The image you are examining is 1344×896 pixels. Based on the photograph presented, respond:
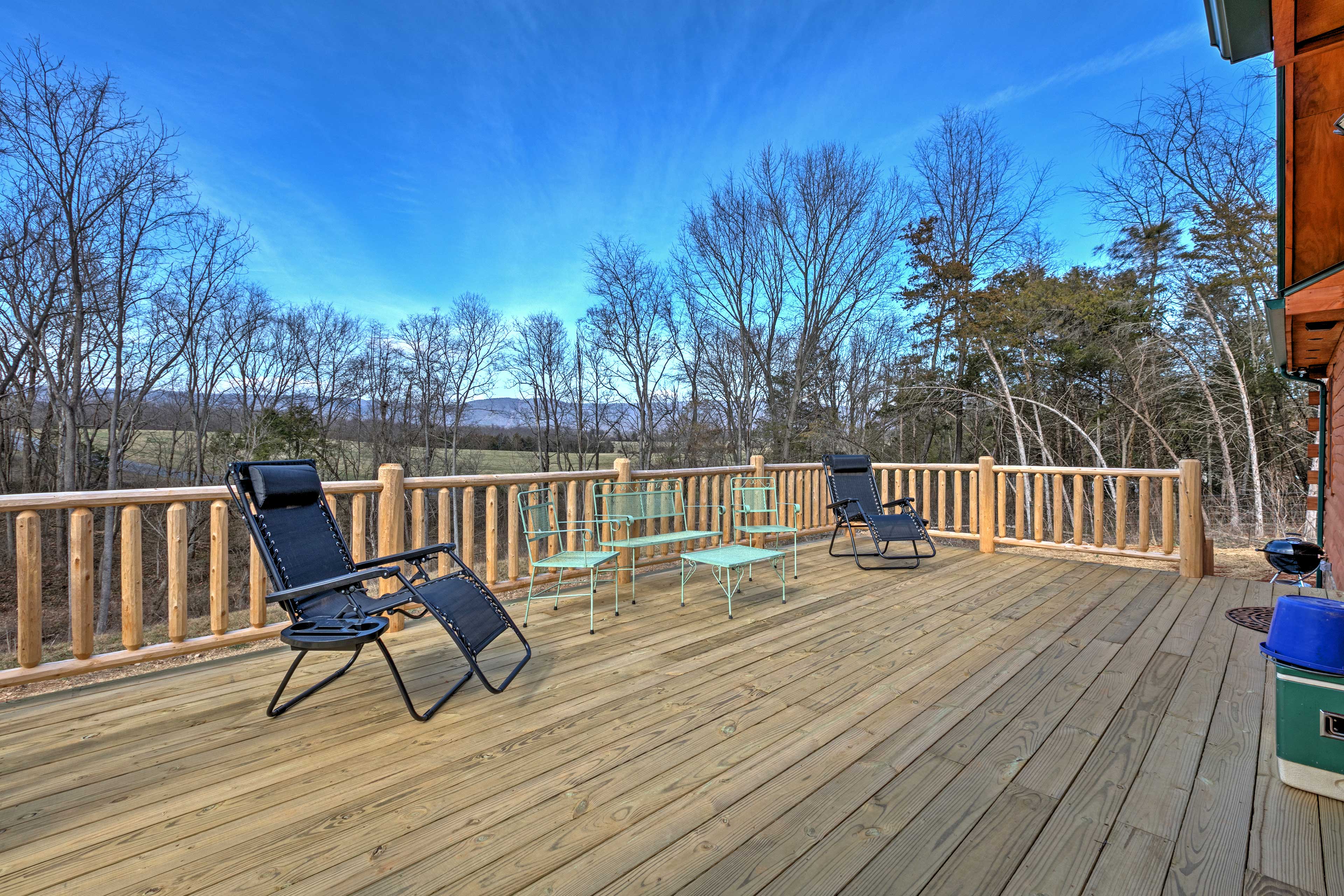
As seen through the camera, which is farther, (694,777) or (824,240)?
(824,240)

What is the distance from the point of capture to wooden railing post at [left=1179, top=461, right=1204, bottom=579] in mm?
4543

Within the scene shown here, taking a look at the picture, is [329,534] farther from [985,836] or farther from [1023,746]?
[1023,746]

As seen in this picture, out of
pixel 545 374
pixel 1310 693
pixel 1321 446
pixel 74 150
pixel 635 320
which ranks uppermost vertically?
pixel 74 150

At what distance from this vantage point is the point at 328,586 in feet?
6.61

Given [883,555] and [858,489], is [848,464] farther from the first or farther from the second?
[883,555]

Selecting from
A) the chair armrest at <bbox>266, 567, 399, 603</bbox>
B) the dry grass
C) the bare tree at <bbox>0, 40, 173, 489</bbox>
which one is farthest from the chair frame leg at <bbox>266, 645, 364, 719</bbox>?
the bare tree at <bbox>0, 40, 173, 489</bbox>

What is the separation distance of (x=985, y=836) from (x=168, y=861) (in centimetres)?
217

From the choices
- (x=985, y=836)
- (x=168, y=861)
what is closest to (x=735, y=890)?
(x=985, y=836)

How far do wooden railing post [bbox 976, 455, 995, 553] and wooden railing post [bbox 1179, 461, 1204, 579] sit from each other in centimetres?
143

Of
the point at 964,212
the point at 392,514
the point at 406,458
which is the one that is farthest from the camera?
the point at 406,458

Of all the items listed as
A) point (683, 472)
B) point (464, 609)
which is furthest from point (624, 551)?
point (464, 609)

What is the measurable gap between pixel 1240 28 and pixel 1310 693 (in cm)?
194

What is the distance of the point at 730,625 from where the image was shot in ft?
11.2

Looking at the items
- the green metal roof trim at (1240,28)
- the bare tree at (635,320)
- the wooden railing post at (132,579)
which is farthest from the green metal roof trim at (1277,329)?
the bare tree at (635,320)
